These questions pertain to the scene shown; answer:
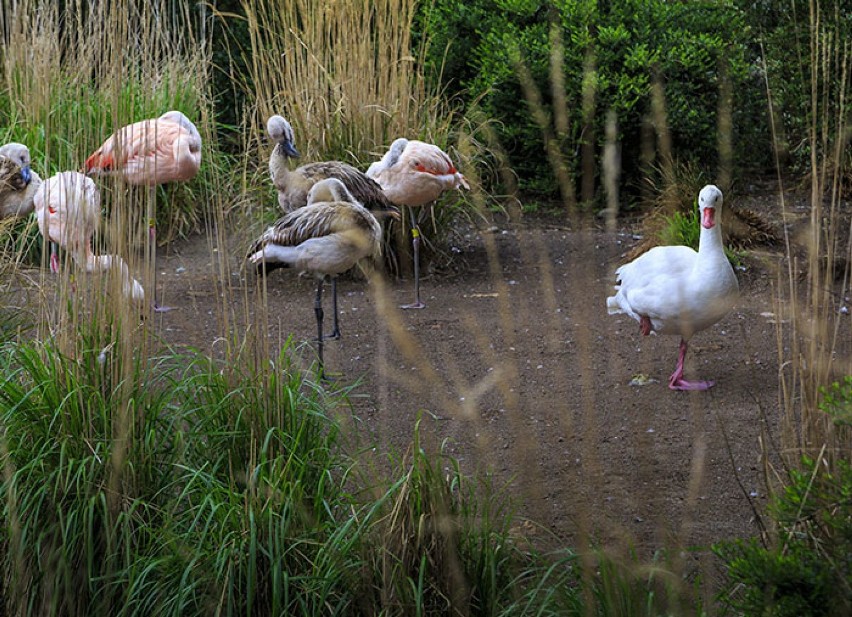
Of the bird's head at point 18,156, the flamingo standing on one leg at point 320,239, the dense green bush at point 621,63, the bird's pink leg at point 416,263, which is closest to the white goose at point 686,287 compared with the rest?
the flamingo standing on one leg at point 320,239

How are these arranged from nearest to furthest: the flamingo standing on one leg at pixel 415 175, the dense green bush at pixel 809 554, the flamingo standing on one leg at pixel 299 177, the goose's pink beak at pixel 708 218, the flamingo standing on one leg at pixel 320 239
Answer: the dense green bush at pixel 809 554 → the goose's pink beak at pixel 708 218 → the flamingo standing on one leg at pixel 320 239 → the flamingo standing on one leg at pixel 299 177 → the flamingo standing on one leg at pixel 415 175

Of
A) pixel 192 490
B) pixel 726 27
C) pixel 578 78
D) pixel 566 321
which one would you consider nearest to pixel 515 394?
pixel 566 321

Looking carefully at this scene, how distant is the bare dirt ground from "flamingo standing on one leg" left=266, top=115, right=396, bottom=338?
0.59 metres

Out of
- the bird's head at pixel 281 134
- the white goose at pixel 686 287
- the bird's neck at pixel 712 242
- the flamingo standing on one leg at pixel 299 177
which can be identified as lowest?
the white goose at pixel 686 287

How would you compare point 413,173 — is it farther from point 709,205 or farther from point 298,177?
point 709,205

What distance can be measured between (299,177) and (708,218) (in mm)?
2377

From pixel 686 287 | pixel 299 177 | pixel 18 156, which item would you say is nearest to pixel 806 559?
pixel 686 287

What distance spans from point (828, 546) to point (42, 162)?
609cm

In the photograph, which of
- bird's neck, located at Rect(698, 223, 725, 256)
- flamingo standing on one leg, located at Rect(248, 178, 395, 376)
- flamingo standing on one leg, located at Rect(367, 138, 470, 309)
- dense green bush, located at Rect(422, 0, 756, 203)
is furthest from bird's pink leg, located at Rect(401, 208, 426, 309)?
bird's neck, located at Rect(698, 223, 725, 256)

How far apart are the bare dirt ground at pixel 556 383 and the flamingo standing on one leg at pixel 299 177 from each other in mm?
588

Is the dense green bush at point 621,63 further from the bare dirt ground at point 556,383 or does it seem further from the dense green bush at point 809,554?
the dense green bush at point 809,554

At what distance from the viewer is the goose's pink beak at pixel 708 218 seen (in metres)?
4.57

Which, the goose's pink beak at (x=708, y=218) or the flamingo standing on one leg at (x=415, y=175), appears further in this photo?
the flamingo standing on one leg at (x=415, y=175)

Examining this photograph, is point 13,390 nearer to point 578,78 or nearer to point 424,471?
point 424,471
